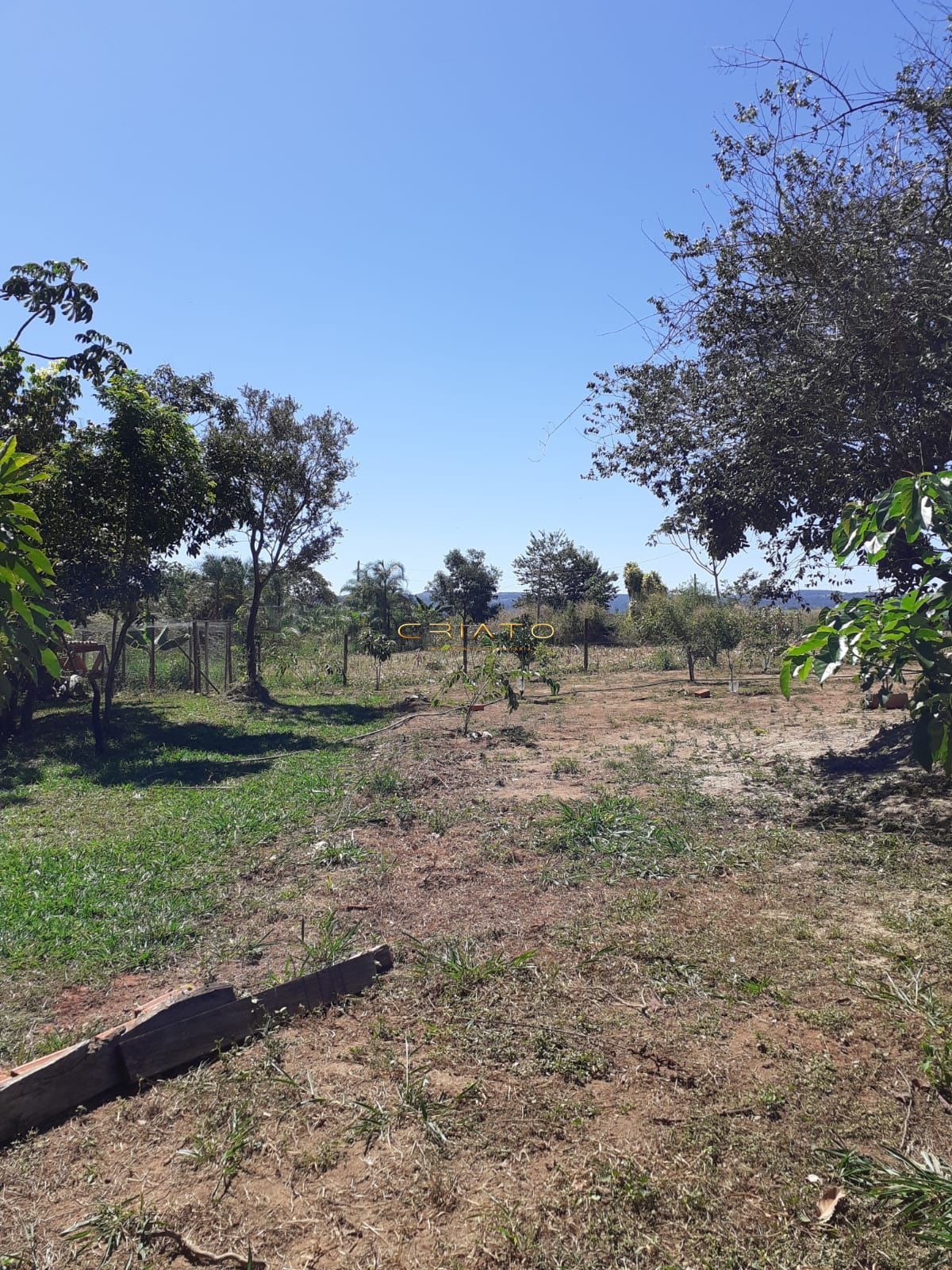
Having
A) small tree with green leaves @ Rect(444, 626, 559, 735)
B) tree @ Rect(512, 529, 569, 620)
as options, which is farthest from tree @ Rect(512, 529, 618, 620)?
small tree with green leaves @ Rect(444, 626, 559, 735)

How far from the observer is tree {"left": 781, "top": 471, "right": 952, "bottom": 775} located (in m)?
1.80

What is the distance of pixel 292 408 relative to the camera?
59.2 feet

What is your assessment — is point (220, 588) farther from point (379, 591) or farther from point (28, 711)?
point (28, 711)

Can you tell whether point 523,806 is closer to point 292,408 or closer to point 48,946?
point 48,946

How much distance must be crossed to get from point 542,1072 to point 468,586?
36875 millimetres

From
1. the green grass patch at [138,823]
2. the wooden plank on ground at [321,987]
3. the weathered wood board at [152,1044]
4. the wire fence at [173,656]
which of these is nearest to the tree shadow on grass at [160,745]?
the green grass patch at [138,823]

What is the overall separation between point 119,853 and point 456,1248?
4.73 metres

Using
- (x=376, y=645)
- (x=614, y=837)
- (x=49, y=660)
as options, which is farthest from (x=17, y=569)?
(x=376, y=645)

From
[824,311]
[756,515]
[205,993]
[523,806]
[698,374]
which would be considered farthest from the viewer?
[756,515]

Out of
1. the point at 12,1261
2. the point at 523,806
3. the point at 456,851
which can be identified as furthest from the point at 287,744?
the point at 12,1261

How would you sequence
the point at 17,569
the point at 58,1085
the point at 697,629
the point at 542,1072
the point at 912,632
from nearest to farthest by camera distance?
the point at 17,569 → the point at 912,632 → the point at 58,1085 → the point at 542,1072 → the point at 697,629

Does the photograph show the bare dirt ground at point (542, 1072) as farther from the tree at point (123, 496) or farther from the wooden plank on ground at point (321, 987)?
the tree at point (123, 496)

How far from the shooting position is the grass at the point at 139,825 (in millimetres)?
4516

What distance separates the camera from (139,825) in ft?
23.0
